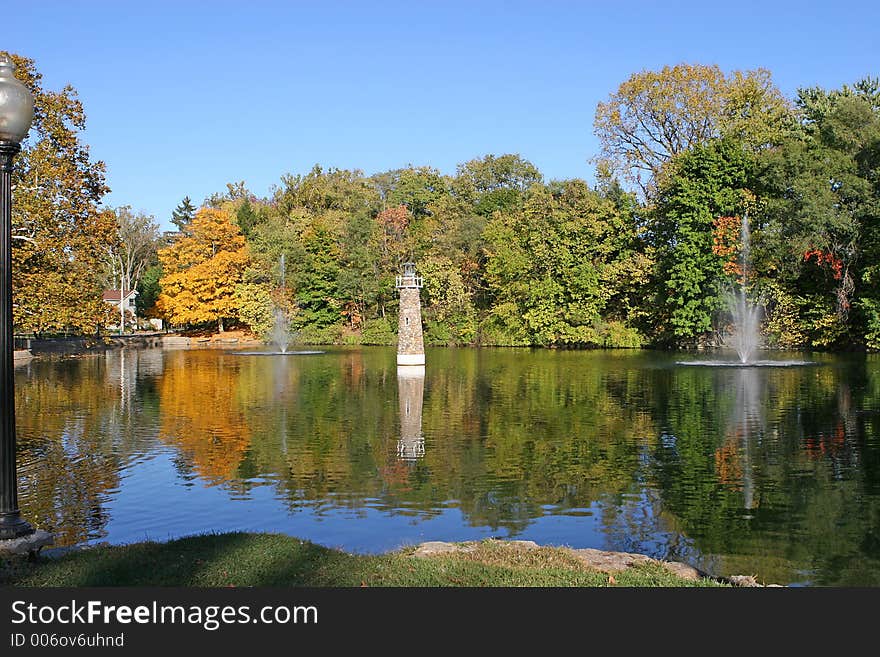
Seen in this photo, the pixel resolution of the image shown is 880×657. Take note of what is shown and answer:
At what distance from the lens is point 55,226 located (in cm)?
3881

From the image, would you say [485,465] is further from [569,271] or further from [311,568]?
[569,271]

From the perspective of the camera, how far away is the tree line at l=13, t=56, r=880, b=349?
133 feet

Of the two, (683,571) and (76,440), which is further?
(76,440)

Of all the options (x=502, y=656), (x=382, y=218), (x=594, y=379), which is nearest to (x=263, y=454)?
(x=502, y=656)

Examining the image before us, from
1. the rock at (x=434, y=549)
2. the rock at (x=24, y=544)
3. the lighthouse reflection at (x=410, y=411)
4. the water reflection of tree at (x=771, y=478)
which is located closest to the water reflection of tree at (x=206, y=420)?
the lighthouse reflection at (x=410, y=411)

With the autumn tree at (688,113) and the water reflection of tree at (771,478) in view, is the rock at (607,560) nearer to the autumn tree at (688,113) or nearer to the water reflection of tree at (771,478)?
the water reflection of tree at (771,478)

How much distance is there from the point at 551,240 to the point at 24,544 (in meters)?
56.5

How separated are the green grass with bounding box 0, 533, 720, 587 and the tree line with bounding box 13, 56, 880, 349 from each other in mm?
31719

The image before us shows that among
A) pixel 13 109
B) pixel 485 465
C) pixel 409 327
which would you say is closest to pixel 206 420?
pixel 485 465

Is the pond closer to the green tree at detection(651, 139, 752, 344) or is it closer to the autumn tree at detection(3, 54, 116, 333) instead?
the autumn tree at detection(3, 54, 116, 333)

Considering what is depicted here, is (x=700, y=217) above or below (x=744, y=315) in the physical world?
above

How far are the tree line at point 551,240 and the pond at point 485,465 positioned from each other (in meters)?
13.2

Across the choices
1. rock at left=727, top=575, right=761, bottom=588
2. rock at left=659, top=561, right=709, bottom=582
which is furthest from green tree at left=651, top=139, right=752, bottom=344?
rock at left=727, top=575, right=761, bottom=588

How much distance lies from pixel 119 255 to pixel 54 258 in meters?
42.6
